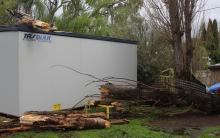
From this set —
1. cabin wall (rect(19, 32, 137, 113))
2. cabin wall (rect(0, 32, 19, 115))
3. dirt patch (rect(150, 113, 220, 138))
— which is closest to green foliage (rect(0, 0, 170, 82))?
cabin wall (rect(19, 32, 137, 113))

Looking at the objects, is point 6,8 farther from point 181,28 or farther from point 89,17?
point 181,28

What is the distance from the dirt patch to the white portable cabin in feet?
12.8

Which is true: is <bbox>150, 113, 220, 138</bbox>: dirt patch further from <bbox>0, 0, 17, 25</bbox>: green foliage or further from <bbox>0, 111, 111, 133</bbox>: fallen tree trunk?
<bbox>0, 0, 17, 25</bbox>: green foliage

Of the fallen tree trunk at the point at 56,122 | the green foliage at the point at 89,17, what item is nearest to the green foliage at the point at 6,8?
the green foliage at the point at 89,17

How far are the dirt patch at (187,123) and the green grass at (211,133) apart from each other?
0.18 meters

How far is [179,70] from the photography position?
18672 millimetres

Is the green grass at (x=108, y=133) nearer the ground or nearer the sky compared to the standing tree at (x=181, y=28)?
nearer the ground

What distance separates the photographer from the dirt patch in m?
12.9

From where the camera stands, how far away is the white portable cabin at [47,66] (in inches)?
599

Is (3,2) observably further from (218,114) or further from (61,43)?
(218,114)

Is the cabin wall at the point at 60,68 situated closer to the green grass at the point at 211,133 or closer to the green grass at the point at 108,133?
the green grass at the point at 108,133

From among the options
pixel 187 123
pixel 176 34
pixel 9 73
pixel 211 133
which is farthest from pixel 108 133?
pixel 176 34

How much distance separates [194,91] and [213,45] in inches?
1333

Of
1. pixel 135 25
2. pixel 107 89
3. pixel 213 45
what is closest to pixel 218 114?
pixel 107 89
